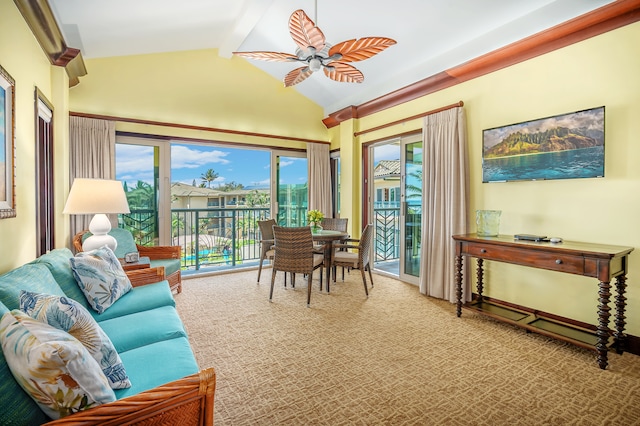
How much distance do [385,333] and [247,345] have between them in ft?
3.97

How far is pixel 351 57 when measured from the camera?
279 centimetres

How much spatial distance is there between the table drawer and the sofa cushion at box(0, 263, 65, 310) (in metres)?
3.23

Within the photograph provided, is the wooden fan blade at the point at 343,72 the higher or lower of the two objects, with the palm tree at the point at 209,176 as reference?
higher

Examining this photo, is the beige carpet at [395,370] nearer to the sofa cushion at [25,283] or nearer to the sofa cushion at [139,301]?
the sofa cushion at [139,301]

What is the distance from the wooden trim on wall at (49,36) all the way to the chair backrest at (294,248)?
266cm

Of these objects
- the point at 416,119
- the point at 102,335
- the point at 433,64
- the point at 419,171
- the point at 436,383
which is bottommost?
the point at 436,383

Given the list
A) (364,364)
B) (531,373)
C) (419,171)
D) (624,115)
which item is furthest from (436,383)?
(419,171)

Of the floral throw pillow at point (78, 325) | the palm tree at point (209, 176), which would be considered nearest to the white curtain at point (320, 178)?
the palm tree at point (209, 176)

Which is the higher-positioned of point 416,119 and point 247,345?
point 416,119

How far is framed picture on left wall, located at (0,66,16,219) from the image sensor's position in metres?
2.03

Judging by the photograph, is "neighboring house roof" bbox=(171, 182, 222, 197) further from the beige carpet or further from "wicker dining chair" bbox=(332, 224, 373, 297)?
"wicker dining chair" bbox=(332, 224, 373, 297)

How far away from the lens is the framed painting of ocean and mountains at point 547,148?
2.63 m

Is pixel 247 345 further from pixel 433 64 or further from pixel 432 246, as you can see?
pixel 433 64

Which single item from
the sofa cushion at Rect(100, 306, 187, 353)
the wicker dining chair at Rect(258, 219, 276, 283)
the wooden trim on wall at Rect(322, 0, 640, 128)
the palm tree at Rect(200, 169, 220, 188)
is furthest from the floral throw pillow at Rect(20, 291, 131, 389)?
the palm tree at Rect(200, 169, 220, 188)
